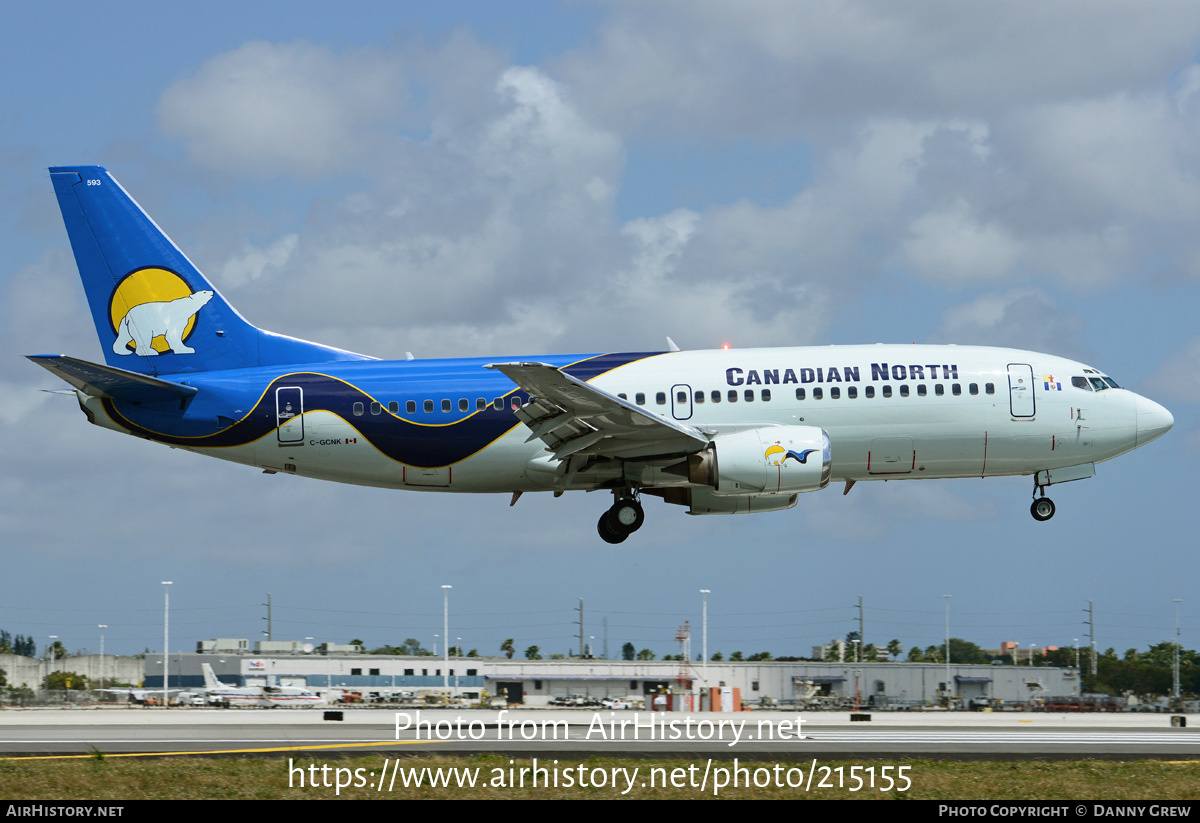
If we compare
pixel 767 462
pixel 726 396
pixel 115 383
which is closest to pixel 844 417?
pixel 767 462

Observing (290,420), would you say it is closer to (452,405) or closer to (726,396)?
(452,405)

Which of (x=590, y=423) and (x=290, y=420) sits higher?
(x=290, y=420)

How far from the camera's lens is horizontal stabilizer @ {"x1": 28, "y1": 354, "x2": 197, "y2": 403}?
36.5 m

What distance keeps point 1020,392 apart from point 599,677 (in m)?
65.5

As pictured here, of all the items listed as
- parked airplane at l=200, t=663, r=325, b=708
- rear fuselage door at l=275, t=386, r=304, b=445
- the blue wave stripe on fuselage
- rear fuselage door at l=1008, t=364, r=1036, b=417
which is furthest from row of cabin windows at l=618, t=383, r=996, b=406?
parked airplane at l=200, t=663, r=325, b=708

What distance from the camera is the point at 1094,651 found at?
130 metres

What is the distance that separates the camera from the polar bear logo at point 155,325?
4181 cm

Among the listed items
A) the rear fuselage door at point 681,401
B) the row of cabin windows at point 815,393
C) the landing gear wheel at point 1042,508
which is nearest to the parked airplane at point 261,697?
the row of cabin windows at point 815,393

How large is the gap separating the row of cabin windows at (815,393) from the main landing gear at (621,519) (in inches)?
123

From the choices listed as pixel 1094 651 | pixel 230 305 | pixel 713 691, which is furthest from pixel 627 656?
pixel 230 305

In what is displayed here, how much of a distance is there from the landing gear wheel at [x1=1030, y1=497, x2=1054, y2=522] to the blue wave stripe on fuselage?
13293 mm

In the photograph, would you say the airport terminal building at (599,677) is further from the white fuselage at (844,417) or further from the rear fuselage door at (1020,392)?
the rear fuselage door at (1020,392)

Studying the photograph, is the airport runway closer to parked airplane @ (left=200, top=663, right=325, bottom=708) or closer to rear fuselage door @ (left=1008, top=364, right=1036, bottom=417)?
rear fuselage door @ (left=1008, top=364, right=1036, bottom=417)

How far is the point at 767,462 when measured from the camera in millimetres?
36375
